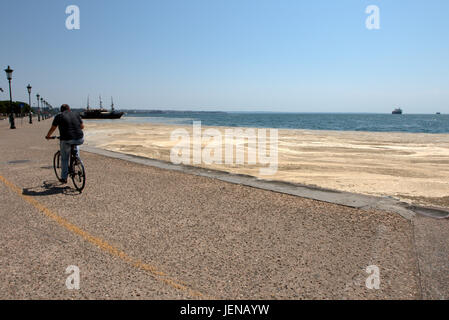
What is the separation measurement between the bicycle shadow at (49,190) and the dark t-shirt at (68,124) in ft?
3.91

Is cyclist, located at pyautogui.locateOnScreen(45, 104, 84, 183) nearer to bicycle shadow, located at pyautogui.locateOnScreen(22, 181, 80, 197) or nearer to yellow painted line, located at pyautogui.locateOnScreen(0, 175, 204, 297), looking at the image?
bicycle shadow, located at pyautogui.locateOnScreen(22, 181, 80, 197)

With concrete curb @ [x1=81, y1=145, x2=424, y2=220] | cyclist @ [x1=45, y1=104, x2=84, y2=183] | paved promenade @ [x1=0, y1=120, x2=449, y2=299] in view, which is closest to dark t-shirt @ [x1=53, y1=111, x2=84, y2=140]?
cyclist @ [x1=45, y1=104, x2=84, y2=183]

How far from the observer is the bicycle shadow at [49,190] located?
722cm

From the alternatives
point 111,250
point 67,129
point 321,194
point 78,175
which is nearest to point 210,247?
point 111,250

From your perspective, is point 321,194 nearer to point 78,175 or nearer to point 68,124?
point 78,175

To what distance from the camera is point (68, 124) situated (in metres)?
7.47

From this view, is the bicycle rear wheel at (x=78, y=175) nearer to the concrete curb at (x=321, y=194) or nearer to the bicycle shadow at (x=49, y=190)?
the bicycle shadow at (x=49, y=190)

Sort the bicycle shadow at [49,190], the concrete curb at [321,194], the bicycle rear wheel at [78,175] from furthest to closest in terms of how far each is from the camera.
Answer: the bicycle rear wheel at [78,175] → the bicycle shadow at [49,190] → the concrete curb at [321,194]

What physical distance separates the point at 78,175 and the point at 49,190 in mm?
771

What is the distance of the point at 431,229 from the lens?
4.91 metres

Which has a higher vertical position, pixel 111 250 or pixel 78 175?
pixel 78 175

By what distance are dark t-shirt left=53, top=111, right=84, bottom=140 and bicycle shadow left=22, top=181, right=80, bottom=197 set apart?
119 centimetres

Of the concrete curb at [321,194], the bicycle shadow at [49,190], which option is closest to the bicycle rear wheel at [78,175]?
the bicycle shadow at [49,190]
